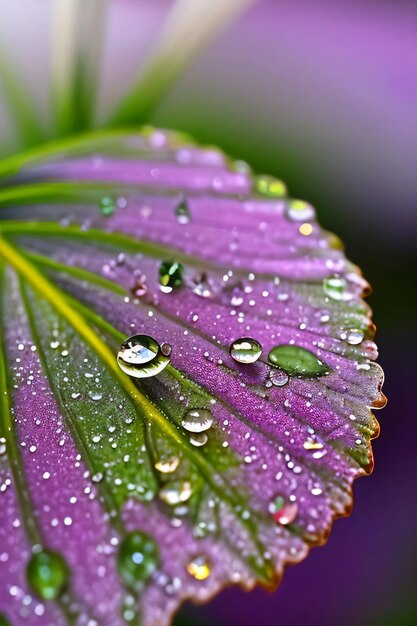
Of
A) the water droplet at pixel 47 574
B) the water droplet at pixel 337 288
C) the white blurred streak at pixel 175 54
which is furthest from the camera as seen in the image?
the white blurred streak at pixel 175 54

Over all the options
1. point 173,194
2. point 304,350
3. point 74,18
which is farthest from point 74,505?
point 74,18

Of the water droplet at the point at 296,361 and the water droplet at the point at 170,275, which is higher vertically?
the water droplet at the point at 170,275

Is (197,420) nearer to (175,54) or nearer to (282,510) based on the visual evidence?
(282,510)

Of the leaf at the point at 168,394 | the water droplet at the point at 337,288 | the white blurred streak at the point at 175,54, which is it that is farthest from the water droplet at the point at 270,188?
the white blurred streak at the point at 175,54

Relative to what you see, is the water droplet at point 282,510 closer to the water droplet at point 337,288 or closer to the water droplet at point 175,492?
the water droplet at point 175,492

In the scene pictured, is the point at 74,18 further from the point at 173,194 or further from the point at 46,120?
the point at 46,120

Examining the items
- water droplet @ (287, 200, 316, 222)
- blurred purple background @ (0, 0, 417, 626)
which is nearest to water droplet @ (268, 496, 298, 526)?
water droplet @ (287, 200, 316, 222)

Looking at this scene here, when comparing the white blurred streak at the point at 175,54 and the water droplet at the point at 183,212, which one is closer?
the water droplet at the point at 183,212
